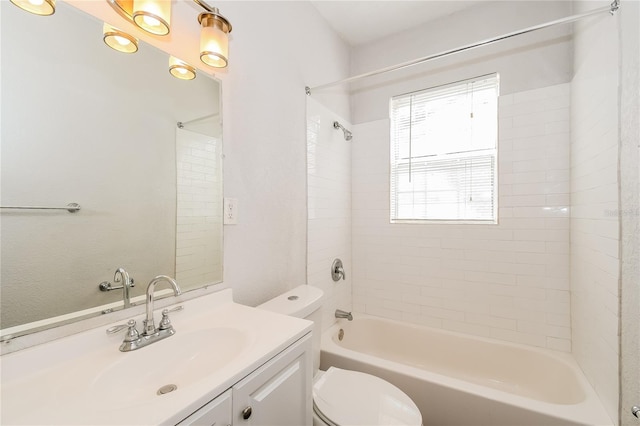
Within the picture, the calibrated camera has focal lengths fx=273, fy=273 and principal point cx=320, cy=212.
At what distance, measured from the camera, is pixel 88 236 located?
2.90ft

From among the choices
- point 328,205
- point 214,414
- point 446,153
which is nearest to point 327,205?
point 328,205

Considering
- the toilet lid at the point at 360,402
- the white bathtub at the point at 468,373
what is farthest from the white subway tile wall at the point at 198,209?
the white bathtub at the point at 468,373

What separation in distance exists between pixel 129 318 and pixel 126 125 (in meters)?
0.69

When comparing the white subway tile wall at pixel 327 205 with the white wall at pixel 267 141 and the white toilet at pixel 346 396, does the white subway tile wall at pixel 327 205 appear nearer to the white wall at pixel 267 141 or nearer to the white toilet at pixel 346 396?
the white wall at pixel 267 141

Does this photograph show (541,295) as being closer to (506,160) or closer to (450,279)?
(450,279)

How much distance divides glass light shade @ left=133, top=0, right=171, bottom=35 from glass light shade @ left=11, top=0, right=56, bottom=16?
8.3 inches

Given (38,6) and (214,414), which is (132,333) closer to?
(214,414)

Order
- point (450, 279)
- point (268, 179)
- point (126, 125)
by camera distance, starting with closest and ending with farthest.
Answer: point (126, 125) → point (268, 179) → point (450, 279)

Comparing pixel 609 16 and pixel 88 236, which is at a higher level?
pixel 609 16

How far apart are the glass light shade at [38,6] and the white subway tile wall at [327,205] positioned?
135 centimetres

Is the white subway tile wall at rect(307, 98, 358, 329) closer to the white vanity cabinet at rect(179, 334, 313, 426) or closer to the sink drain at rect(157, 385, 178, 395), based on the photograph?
the white vanity cabinet at rect(179, 334, 313, 426)

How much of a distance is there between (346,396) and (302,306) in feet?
1.52

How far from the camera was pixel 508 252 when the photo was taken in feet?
6.38

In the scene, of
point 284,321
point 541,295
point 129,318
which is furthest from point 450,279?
point 129,318
